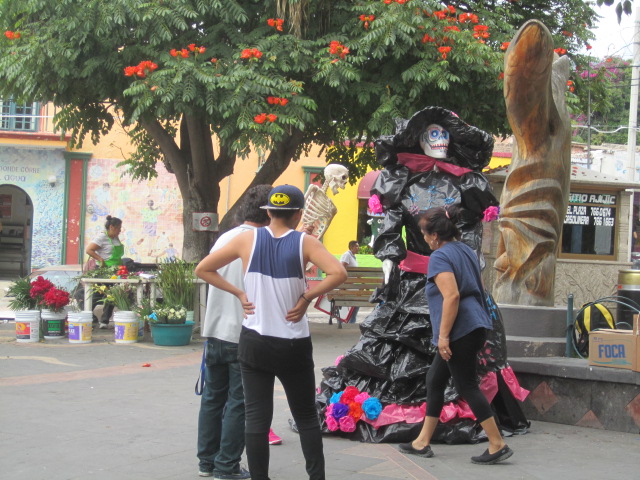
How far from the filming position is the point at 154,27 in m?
11.1

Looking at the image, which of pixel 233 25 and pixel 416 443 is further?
pixel 233 25

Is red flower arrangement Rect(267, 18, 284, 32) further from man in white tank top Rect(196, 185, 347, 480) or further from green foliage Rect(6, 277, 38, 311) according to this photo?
man in white tank top Rect(196, 185, 347, 480)

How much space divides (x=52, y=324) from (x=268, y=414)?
772 centimetres

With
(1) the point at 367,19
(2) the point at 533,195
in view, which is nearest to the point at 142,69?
(1) the point at 367,19

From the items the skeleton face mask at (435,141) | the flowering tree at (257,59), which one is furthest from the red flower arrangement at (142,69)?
the skeleton face mask at (435,141)

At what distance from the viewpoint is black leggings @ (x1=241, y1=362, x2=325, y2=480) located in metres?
4.09

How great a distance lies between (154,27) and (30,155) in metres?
13.7

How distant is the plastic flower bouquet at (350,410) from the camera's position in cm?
577

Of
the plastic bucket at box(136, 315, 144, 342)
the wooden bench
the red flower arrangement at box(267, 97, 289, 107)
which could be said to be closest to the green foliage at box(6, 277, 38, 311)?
the plastic bucket at box(136, 315, 144, 342)

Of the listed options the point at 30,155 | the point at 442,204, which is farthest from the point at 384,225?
the point at 30,155

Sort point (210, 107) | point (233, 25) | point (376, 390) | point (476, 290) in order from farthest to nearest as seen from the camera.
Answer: point (233, 25)
point (210, 107)
point (376, 390)
point (476, 290)

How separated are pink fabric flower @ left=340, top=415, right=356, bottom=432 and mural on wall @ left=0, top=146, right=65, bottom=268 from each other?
19013 mm

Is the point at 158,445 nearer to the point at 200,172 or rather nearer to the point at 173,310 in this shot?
the point at 173,310

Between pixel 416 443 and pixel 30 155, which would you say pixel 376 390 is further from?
pixel 30 155
